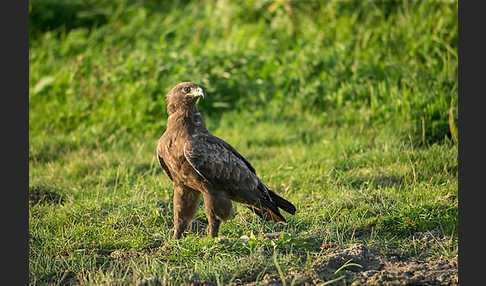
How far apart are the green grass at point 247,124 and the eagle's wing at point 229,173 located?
0.23 metres

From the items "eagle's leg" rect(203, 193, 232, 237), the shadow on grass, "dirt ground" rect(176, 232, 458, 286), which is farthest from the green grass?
"eagle's leg" rect(203, 193, 232, 237)

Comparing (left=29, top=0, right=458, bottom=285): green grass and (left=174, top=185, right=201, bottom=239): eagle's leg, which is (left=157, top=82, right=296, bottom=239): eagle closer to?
(left=174, top=185, right=201, bottom=239): eagle's leg

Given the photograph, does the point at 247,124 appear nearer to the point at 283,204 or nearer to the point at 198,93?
the point at 283,204

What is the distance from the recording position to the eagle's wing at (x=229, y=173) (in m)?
4.57

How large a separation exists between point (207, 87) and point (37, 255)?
13.7ft

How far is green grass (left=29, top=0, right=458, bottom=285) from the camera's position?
15.0ft

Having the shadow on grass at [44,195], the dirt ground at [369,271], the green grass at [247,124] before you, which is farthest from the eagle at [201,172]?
the shadow on grass at [44,195]

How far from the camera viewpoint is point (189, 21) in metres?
10.3

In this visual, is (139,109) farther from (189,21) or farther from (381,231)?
(381,231)

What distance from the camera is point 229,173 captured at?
4.75m

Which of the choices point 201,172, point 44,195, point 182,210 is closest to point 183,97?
point 201,172

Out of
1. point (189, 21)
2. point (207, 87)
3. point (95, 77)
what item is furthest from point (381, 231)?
point (189, 21)

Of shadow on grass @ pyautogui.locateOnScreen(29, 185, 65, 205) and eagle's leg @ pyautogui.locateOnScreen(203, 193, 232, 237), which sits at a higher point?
eagle's leg @ pyautogui.locateOnScreen(203, 193, 232, 237)

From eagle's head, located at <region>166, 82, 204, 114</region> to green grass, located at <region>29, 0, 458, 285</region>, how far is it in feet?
3.49
